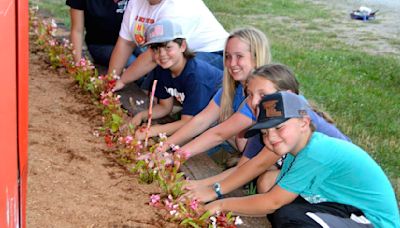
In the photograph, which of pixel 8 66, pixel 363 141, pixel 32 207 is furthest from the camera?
pixel 363 141

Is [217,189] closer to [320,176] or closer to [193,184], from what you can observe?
[193,184]

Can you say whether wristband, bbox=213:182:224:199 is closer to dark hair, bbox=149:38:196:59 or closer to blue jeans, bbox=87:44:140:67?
dark hair, bbox=149:38:196:59

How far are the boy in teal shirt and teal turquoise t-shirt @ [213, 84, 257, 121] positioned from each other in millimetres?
Result: 648

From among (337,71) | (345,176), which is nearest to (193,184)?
(345,176)

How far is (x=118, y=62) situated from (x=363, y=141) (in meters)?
1.87

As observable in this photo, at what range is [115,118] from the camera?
3867mm

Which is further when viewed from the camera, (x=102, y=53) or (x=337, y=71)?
(x=337, y=71)

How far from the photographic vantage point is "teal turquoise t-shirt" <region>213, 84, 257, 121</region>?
3539mm

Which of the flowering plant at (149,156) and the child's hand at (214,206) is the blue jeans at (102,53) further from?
the child's hand at (214,206)

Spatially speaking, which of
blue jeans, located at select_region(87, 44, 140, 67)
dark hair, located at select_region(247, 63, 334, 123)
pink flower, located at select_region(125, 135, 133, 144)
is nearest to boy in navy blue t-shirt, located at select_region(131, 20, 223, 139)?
pink flower, located at select_region(125, 135, 133, 144)

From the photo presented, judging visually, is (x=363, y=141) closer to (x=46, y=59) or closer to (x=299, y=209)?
(x=299, y=209)

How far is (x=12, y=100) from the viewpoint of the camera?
5.29 feet

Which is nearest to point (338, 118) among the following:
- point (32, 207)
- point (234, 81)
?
point (234, 81)

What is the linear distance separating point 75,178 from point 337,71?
4.08 m
